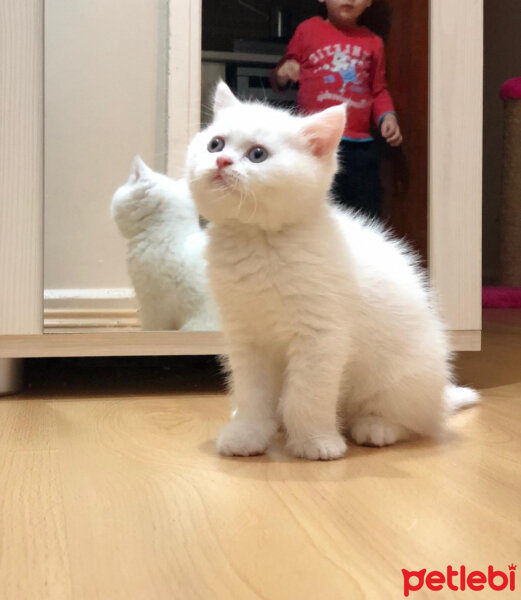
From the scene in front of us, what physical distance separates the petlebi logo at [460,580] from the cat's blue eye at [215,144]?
2.07 feet

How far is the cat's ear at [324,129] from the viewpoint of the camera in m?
1.04

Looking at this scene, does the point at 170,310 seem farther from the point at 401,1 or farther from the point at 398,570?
the point at 398,570

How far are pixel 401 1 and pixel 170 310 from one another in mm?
774

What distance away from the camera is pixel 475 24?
156cm

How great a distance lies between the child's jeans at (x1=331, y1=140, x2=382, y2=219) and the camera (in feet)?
4.83

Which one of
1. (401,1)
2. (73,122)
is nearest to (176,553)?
(73,122)

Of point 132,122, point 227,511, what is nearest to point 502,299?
point 132,122

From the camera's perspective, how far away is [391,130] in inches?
60.8

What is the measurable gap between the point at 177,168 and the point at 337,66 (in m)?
0.37

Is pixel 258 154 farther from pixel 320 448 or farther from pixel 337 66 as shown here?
pixel 337 66

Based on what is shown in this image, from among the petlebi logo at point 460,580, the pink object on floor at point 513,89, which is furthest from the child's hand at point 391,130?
the pink object on floor at point 513,89

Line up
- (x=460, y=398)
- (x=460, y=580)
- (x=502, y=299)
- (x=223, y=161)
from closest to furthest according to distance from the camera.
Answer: (x=460, y=580), (x=223, y=161), (x=460, y=398), (x=502, y=299)

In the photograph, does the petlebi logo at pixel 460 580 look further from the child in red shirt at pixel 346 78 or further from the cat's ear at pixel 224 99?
the child in red shirt at pixel 346 78

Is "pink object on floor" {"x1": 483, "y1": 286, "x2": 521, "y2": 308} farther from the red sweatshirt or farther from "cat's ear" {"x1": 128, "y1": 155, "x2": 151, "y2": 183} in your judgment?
"cat's ear" {"x1": 128, "y1": 155, "x2": 151, "y2": 183}
